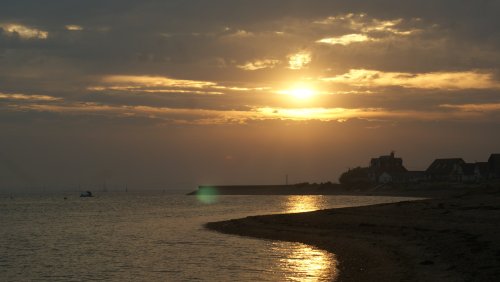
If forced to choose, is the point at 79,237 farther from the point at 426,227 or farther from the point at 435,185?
the point at 435,185

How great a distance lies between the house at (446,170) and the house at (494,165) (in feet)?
45.6

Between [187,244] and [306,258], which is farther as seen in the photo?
[187,244]

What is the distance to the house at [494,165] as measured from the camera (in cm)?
16625

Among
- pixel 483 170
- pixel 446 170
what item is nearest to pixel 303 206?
pixel 483 170

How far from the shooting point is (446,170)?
19000cm

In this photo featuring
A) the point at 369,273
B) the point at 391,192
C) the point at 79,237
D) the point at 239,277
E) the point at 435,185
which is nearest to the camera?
the point at 369,273

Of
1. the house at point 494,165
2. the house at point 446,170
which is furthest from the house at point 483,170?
the house at point 446,170

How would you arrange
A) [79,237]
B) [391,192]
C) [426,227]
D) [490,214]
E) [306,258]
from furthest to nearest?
[391,192], [79,237], [490,214], [426,227], [306,258]

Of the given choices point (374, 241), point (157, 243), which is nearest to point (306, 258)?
point (374, 241)

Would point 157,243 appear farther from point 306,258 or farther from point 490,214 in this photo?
point 490,214

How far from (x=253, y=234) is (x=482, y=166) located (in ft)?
442

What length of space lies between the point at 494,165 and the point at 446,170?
75.1 feet

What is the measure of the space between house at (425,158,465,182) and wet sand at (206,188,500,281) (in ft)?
414

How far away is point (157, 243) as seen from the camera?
170 feet
